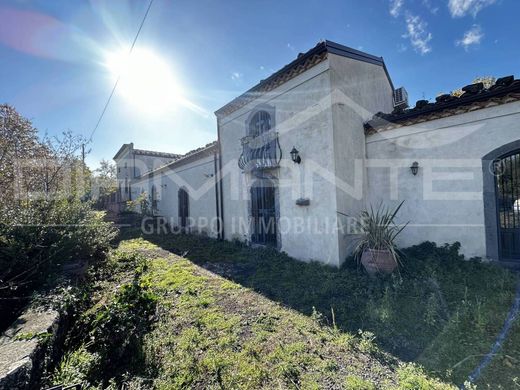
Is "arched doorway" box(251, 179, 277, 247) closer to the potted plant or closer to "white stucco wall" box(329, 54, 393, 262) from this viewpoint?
"white stucco wall" box(329, 54, 393, 262)

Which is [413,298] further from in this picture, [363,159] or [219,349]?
[363,159]

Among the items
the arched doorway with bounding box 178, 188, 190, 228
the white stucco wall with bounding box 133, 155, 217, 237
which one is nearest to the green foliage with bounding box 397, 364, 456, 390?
the white stucco wall with bounding box 133, 155, 217, 237

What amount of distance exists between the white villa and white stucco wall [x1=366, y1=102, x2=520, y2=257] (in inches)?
1.0

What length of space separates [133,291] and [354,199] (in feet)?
21.0

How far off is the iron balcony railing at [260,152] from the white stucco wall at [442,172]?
3273 mm

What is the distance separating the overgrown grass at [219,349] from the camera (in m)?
2.94

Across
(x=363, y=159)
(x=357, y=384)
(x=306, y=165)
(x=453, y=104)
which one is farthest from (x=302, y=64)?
(x=357, y=384)

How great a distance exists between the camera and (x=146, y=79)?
808 centimetres

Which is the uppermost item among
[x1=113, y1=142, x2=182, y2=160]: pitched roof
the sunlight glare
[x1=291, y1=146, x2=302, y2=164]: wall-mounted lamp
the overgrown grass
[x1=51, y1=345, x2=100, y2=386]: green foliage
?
[x1=113, y1=142, x2=182, y2=160]: pitched roof

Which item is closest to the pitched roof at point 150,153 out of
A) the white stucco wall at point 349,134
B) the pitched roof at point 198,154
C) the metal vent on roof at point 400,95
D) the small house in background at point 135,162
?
the small house in background at point 135,162

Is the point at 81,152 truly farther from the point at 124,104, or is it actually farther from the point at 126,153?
the point at 126,153

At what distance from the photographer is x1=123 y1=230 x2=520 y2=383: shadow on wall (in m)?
3.51

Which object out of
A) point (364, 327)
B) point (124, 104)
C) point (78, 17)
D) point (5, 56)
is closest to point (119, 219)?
point (124, 104)

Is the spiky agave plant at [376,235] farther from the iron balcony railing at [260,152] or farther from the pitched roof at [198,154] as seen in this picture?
the pitched roof at [198,154]
